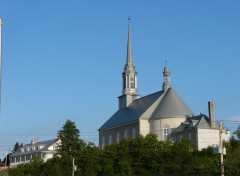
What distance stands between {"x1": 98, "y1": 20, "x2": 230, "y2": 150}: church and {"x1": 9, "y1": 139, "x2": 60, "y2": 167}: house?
671 inches

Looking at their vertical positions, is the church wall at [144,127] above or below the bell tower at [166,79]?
below

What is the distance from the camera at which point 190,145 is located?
71438mm

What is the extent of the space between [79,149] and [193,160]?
1755cm

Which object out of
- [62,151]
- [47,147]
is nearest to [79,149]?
[62,151]

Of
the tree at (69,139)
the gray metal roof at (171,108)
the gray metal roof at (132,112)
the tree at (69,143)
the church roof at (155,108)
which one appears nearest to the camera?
the tree at (69,143)

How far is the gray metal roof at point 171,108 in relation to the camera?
9400 centimetres

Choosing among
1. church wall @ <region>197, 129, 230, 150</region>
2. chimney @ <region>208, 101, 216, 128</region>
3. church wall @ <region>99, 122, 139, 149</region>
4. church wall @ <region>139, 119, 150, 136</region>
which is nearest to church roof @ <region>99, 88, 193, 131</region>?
church wall @ <region>99, 122, 139, 149</region>

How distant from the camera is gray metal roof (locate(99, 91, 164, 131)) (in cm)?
10045

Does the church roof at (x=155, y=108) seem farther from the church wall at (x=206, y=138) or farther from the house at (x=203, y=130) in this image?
the church wall at (x=206, y=138)

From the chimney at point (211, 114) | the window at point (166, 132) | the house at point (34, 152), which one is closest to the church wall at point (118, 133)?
the window at point (166, 132)

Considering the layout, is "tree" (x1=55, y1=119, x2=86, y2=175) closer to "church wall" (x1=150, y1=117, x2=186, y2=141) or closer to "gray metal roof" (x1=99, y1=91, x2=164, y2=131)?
"church wall" (x1=150, y1=117, x2=186, y2=141)

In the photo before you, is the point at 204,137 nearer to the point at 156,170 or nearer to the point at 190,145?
the point at 190,145

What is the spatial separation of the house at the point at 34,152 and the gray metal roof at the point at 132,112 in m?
18.4

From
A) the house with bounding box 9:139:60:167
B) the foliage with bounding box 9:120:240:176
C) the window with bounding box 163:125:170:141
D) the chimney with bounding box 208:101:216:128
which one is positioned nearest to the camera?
the foliage with bounding box 9:120:240:176
